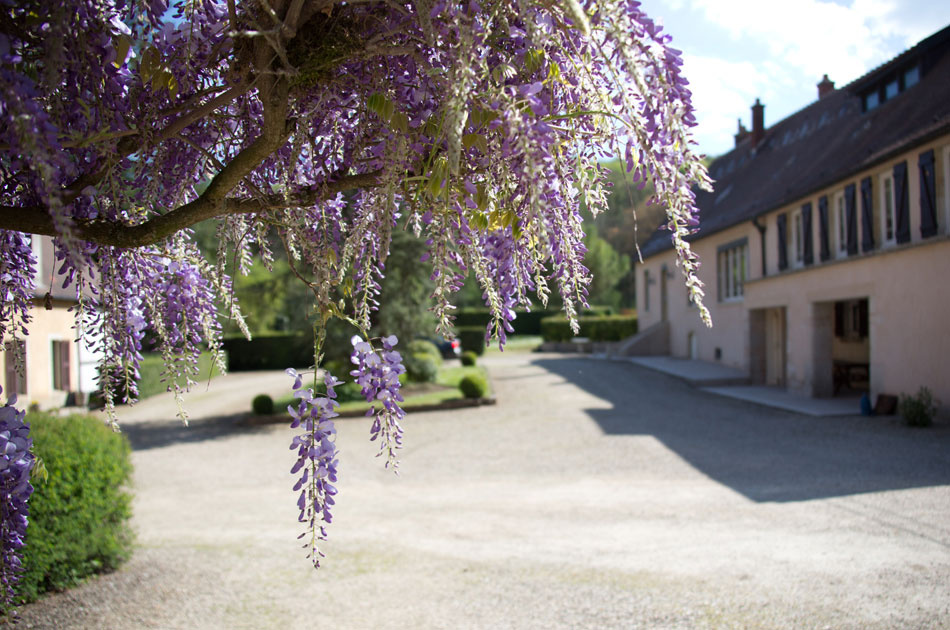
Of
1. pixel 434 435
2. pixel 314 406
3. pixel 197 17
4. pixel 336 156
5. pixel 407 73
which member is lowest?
pixel 434 435

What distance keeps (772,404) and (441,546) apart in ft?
36.9

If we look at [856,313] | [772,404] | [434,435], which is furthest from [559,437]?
[856,313]

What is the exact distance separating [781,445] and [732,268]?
1163cm

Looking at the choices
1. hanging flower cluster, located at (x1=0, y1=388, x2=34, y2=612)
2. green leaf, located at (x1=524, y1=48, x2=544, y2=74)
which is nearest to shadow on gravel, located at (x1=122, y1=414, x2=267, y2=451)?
hanging flower cluster, located at (x1=0, y1=388, x2=34, y2=612)

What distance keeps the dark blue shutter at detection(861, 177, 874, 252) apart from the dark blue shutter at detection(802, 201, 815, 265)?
2417 millimetres

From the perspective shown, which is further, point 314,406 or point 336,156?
point 336,156

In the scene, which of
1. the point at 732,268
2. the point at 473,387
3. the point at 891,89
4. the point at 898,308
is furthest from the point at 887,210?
the point at 473,387

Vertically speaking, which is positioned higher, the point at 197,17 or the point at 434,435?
the point at 197,17

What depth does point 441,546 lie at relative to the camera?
6637mm

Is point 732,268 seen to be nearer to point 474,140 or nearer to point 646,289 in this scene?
point 646,289

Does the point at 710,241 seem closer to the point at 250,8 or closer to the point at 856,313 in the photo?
the point at 856,313

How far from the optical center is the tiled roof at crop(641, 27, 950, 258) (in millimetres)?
13148

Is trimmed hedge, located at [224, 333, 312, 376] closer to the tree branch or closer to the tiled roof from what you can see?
the tiled roof

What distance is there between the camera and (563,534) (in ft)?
22.8
